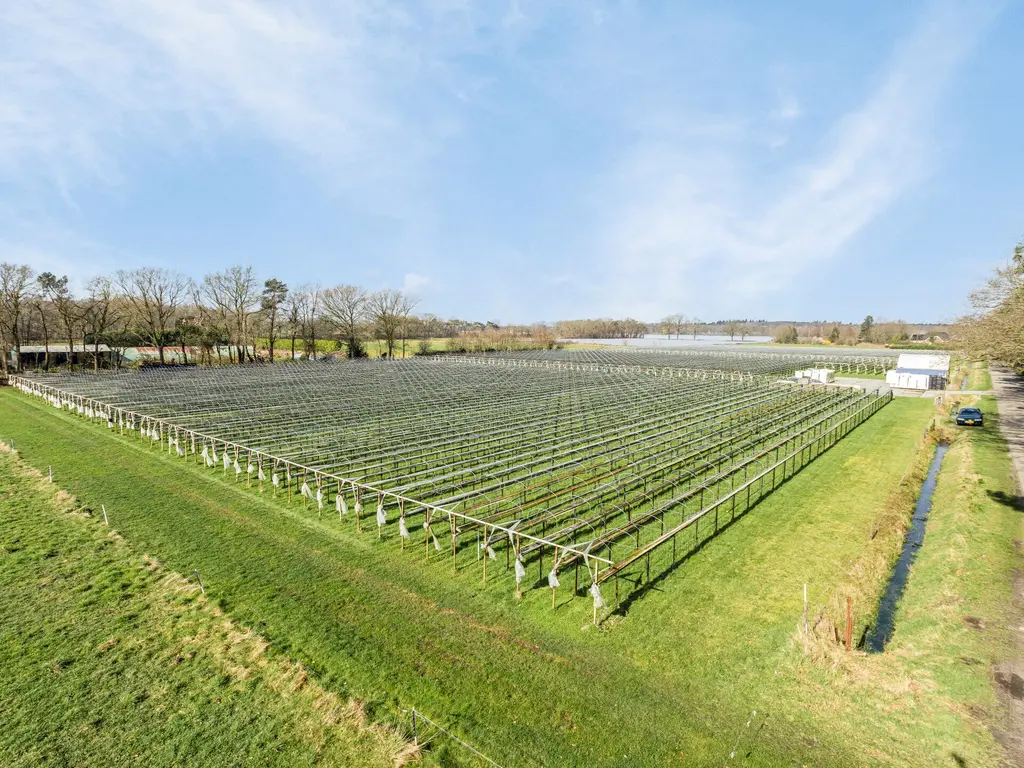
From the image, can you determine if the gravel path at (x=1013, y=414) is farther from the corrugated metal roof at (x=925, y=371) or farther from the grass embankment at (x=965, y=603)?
the corrugated metal roof at (x=925, y=371)

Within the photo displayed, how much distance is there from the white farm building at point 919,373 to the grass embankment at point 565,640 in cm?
4095

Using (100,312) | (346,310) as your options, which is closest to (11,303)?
(100,312)

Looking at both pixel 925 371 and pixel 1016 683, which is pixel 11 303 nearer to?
pixel 1016 683

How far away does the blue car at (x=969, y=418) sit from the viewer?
99.9 ft

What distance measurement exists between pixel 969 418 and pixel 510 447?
2928cm

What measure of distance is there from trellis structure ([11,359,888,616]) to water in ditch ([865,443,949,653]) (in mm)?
4214

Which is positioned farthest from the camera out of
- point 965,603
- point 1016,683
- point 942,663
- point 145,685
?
point 965,603

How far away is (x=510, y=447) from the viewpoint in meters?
22.1

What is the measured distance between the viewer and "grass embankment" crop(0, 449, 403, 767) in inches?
283

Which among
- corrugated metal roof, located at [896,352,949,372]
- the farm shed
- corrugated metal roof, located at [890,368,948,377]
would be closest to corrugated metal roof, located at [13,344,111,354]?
the farm shed

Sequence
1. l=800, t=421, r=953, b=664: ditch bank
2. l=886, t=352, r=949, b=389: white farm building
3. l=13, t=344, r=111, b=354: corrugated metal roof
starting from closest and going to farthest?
l=800, t=421, r=953, b=664: ditch bank
l=886, t=352, r=949, b=389: white farm building
l=13, t=344, r=111, b=354: corrugated metal roof

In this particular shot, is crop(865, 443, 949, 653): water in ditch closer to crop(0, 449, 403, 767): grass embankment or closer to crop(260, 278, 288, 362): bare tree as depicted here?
crop(0, 449, 403, 767): grass embankment

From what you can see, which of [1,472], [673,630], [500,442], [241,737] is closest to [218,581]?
[241,737]

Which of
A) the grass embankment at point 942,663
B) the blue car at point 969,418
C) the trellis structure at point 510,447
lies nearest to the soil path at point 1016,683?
the grass embankment at point 942,663
